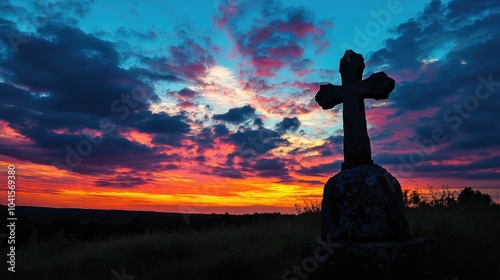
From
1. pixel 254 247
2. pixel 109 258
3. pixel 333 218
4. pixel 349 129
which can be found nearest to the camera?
pixel 333 218

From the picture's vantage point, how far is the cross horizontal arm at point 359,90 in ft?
21.1

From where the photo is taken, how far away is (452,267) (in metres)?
5.72

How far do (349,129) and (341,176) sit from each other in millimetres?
867

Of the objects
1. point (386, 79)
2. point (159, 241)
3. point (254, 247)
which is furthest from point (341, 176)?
point (159, 241)

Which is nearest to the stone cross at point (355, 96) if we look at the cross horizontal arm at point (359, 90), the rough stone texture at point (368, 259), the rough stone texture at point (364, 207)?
the cross horizontal arm at point (359, 90)

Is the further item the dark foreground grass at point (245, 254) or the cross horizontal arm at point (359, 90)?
the cross horizontal arm at point (359, 90)

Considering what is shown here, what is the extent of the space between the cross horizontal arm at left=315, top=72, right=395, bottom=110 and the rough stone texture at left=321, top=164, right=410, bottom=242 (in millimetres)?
1218

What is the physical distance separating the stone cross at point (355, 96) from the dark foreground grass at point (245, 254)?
6.21 feet

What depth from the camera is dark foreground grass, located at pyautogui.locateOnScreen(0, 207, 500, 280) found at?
6.00 metres

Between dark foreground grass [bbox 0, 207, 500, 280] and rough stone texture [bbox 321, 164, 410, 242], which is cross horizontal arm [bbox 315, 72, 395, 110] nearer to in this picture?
rough stone texture [bbox 321, 164, 410, 242]

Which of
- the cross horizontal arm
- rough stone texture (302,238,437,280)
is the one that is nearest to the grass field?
rough stone texture (302,238,437,280)

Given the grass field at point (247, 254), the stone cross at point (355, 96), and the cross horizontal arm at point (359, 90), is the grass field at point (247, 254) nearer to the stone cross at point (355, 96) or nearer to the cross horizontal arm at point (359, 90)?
the stone cross at point (355, 96)

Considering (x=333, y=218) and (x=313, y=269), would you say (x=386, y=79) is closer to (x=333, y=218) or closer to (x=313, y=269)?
(x=333, y=218)

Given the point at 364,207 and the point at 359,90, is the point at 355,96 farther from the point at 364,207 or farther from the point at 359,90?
the point at 364,207
